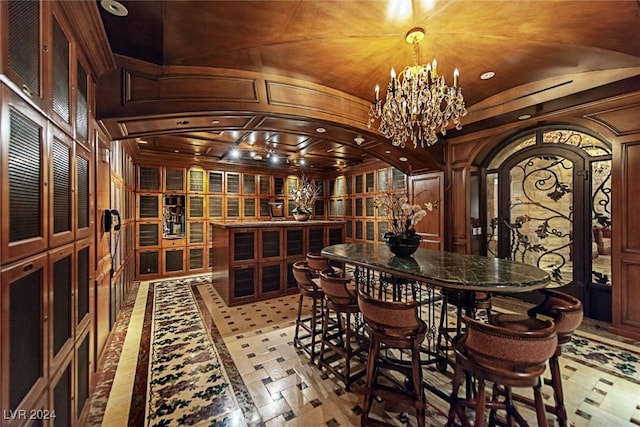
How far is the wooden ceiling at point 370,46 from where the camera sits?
5.90 ft

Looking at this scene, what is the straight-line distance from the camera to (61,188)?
1.41m

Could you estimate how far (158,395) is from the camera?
204cm

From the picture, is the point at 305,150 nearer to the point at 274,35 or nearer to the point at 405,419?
the point at 274,35

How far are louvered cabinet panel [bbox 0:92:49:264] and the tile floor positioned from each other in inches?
60.6

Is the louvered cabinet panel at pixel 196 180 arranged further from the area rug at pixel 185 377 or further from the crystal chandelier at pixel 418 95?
the crystal chandelier at pixel 418 95

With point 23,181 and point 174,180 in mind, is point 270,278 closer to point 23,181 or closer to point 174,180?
point 174,180

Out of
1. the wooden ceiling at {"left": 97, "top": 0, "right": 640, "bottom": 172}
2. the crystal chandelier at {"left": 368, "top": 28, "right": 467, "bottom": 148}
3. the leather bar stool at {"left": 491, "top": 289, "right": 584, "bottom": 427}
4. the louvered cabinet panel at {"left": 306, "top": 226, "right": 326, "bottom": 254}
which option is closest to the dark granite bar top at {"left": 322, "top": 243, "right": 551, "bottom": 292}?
the leather bar stool at {"left": 491, "top": 289, "right": 584, "bottom": 427}

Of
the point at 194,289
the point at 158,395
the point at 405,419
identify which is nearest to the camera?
the point at 405,419

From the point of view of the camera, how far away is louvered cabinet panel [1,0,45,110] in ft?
3.07

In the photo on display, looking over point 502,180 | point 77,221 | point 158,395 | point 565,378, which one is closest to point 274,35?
point 77,221

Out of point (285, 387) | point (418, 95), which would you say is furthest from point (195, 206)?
point (418, 95)

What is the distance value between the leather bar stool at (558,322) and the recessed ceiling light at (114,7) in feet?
10.9

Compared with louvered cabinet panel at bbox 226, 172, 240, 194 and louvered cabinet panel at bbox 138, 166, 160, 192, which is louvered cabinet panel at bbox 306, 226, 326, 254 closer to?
louvered cabinet panel at bbox 226, 172, 240, 194

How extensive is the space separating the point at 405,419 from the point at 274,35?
3065 millimetres
